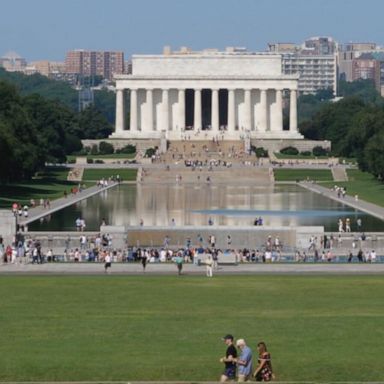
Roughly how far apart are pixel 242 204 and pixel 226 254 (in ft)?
94.8

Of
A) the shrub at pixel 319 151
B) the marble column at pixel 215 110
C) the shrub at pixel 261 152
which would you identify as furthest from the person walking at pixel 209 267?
the marble column at pixel 215 110

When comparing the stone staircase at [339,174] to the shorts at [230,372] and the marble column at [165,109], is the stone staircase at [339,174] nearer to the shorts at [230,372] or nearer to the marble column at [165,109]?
the marble column at [165,109]

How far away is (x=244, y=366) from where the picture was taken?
2136cm

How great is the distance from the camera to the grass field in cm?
2230

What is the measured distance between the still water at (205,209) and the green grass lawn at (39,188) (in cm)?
270

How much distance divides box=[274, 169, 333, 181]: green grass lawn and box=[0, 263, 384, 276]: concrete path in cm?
5875

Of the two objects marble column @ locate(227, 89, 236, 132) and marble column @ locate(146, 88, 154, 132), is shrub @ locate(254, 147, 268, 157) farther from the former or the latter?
marble column @ locate(146, 88, 154, 132)

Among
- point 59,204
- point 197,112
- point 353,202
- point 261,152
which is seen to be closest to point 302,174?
point 261,152

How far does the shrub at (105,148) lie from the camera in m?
124

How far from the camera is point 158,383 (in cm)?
2112

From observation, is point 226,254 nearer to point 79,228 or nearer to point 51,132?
point 79,228

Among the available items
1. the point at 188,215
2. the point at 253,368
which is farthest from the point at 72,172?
the point at 253,368

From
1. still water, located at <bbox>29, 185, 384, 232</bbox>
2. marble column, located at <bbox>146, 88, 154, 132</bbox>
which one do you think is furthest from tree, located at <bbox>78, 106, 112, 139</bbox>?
still water, located at <bbox>29, 185, 384, 232</bbox>

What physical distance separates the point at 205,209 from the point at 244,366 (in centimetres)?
4810
